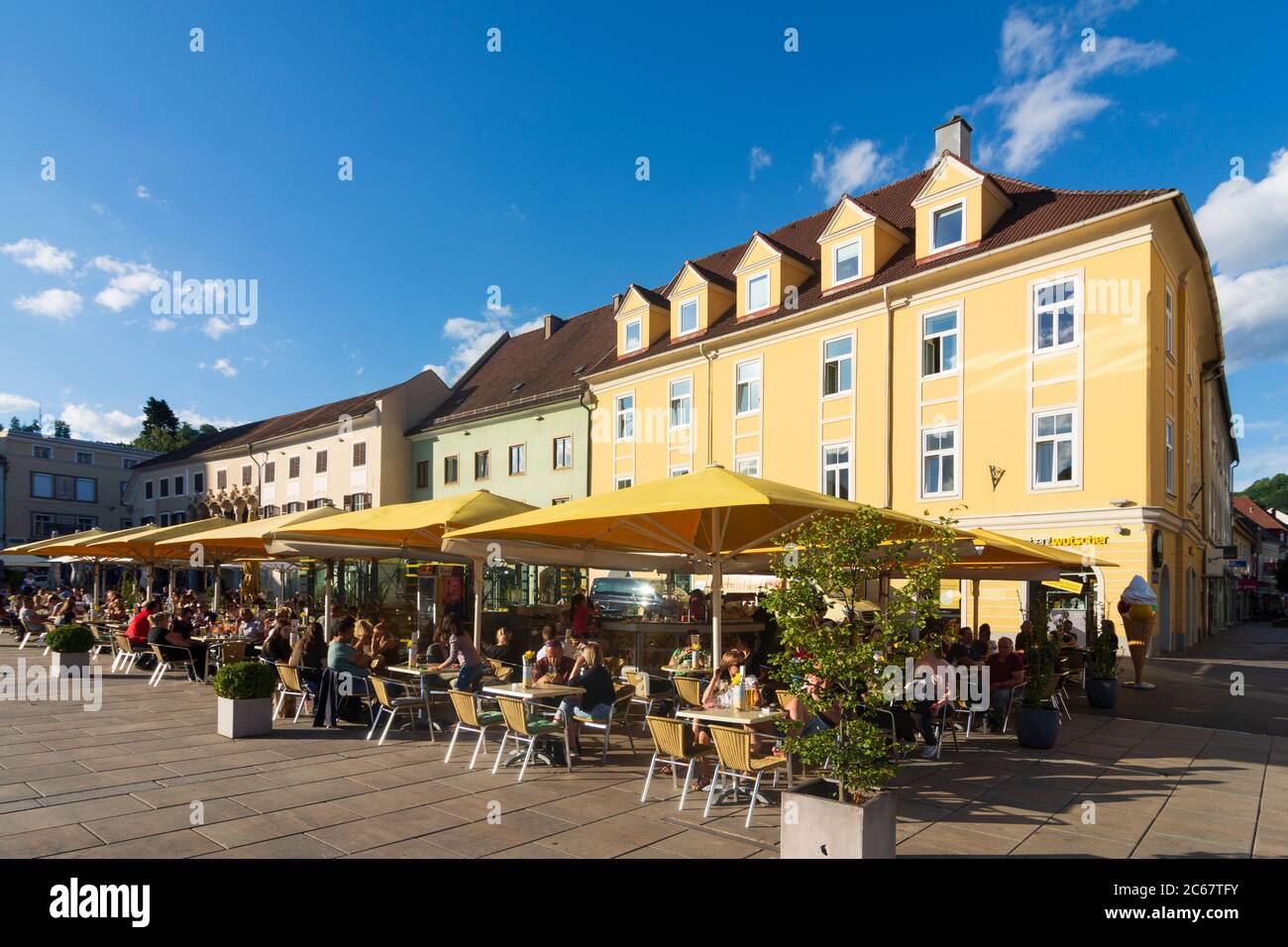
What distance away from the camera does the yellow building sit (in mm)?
19203

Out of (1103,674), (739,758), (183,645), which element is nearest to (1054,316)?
(1103,674)

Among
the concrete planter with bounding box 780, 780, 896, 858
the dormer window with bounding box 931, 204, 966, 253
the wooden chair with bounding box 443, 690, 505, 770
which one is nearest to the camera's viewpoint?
the concrete planter with bounding box 780, 780, 896, 858

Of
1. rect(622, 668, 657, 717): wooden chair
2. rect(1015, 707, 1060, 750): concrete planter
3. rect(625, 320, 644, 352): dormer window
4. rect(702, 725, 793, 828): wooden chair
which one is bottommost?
rect(1015, 707, 1060, 750): concrete planter

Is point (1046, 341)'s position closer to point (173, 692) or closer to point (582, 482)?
point (582, 482)

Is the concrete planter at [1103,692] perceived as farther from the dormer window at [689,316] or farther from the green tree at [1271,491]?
the green tree at [1271,491]

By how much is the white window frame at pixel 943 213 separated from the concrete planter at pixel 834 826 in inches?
809

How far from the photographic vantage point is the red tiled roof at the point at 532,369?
3450 cm

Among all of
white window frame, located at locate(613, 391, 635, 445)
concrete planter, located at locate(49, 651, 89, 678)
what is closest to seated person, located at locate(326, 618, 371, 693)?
concrete planter, located at locate(49, 651, 89, 678)

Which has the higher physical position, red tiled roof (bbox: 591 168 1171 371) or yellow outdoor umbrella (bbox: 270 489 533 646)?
red tiled roof (bbox: 591 168 1171 371)

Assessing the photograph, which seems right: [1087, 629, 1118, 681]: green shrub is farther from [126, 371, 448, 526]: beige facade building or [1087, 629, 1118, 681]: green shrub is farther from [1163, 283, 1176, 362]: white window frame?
[126, 371, 448, 526]: beige facade building

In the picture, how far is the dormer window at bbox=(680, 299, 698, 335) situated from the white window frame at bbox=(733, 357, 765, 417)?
2.95 metres

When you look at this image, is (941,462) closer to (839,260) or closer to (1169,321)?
(1169,321)

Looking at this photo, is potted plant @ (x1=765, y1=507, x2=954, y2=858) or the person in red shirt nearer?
potted plant @ (x1=765, y1=507, x2=954, y2=858)
